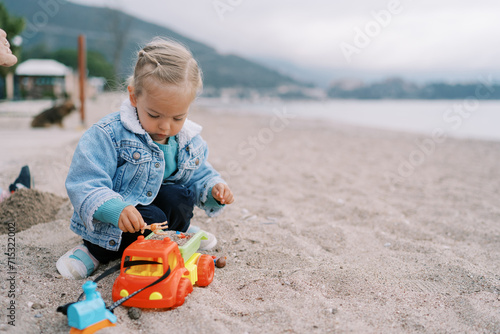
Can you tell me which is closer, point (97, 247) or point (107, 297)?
point (107, 297)

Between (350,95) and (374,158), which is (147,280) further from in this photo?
(350,95)

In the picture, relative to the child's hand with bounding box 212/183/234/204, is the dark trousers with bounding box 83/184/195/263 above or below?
below

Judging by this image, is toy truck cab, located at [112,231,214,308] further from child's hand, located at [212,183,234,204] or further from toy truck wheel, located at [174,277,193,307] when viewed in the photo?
child's hand, located at [212,183,234,204]

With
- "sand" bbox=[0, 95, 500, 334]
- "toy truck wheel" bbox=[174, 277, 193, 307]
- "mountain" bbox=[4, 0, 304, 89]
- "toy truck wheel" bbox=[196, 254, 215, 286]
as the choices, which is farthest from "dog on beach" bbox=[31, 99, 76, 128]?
"toy truck wheel" bbox=[174, 277, 193, 307]

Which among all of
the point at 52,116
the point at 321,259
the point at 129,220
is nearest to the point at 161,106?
the point at 129,220

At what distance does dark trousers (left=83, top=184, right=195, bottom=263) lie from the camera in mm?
1919

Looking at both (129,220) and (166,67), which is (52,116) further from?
(129,220)

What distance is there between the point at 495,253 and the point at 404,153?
15.9ft

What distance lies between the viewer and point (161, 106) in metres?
1.79

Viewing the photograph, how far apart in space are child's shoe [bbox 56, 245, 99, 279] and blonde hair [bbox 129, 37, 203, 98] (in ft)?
2.80

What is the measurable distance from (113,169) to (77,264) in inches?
19.3

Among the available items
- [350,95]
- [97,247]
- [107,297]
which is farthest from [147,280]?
[350,95]

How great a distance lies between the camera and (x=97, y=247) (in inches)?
75.6

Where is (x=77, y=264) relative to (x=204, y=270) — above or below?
below
